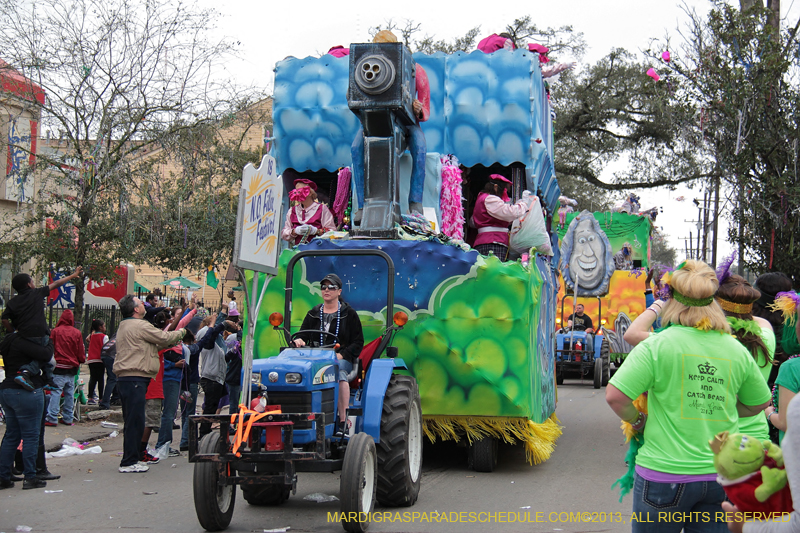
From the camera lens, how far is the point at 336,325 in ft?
21.8

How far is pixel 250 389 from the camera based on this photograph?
18.7ft

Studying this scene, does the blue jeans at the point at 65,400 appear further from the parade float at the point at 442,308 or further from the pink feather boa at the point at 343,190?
the pink feather boa at the point at 343,190

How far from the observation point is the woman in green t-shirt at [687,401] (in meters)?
3.36

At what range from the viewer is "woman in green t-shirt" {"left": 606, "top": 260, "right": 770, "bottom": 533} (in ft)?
11.0

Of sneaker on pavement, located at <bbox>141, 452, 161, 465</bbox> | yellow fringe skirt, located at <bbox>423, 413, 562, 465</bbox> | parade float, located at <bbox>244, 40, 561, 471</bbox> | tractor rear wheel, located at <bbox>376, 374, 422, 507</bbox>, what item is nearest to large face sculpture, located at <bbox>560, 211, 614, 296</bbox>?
parade float, located at <bbox>244, 40, 561, 471</bbox>

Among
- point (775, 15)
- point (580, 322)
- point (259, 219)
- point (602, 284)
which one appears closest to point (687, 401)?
point (259, 219)

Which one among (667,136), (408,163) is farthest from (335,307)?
(667,136)

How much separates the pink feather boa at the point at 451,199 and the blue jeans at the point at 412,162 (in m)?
0.93

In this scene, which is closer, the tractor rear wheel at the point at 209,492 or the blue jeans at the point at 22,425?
the tractor rear wheel at the point at 209,492

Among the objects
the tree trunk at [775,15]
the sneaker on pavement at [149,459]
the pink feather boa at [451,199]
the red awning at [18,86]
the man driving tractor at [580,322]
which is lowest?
the sneaker on pavement at [149,459]

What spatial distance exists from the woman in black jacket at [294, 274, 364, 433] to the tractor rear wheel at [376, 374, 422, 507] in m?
0.42

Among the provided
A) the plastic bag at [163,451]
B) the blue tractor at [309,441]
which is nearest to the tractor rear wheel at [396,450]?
the blue tractor at [309,441]

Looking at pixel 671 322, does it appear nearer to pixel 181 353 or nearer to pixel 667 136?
pixel 181 353

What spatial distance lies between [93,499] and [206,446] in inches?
79.9
